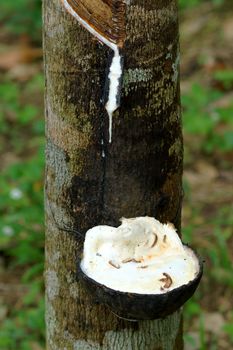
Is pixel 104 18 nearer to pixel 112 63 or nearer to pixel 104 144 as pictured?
pixel 112 63

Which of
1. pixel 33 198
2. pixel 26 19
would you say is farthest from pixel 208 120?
pixel 26 19

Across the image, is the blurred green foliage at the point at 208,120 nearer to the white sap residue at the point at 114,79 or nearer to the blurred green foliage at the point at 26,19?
the blurred green foliage at the point at 26,19

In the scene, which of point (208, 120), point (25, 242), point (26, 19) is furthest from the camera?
point (26, 19)

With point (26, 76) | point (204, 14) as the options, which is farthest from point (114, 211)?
point (204, 14)

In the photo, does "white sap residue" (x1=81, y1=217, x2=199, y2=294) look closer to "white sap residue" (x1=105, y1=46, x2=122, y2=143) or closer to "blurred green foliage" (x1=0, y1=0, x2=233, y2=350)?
"white sap residue" (x1=105, y1=46, x2=122, y2=143)

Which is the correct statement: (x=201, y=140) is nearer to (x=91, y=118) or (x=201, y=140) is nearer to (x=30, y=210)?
(x=30, y=210)
